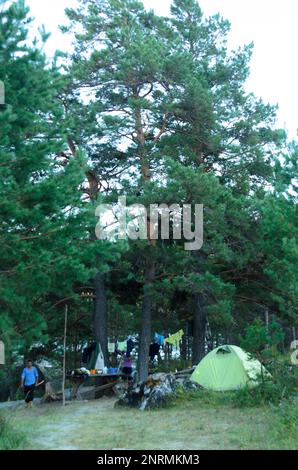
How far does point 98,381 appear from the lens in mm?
19422

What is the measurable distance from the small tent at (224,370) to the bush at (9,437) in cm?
861

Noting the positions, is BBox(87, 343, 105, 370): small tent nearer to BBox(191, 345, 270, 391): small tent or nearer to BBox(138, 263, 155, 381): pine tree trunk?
BBox(138, 263, 155, 381): pine tree trunk

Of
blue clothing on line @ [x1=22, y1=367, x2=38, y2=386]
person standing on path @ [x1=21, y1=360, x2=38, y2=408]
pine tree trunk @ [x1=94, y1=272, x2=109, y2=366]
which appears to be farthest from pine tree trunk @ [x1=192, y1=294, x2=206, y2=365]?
blue clothing on line @ [x1=22, y1=367, x2=38, y2=386]

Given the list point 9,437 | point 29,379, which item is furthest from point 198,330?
point 9,437

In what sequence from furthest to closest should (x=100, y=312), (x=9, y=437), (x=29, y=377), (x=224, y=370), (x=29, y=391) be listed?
(x=100, y=312) → (x=224, y=370) → (x=29, y=391) → (x=29, y=377) → (x=9, y=437)

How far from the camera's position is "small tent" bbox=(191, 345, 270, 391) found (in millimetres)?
16719

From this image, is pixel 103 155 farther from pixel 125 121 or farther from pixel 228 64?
pixel 228 64

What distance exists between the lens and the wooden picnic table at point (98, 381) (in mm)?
18172

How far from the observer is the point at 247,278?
2158 cm

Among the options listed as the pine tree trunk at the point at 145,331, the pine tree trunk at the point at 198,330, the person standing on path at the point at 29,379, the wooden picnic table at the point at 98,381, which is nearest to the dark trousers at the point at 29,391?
the person standing on path at the point at 29,379

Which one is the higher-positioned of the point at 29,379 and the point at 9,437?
the point at 29,379

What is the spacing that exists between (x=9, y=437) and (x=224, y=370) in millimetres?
9413

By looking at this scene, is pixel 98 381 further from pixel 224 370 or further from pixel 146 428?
pixel 146 428

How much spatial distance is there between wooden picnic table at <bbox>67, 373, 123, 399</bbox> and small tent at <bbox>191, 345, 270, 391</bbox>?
3.09 metres
